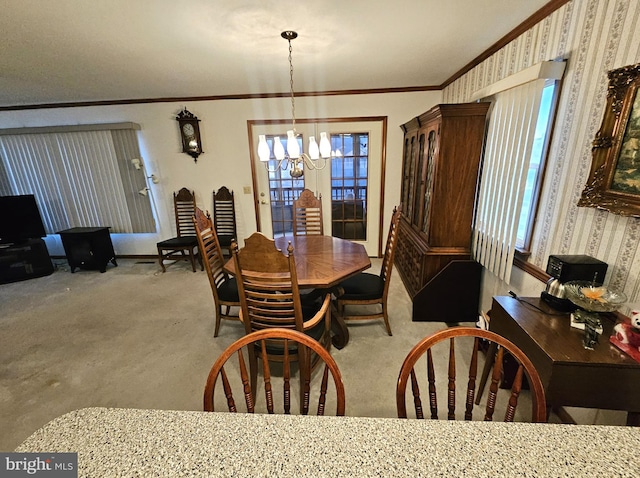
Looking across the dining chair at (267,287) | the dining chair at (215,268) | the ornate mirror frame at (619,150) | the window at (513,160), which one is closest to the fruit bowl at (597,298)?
the ornate mirror frame at (619,150)

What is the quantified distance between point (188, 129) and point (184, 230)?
1486 mm

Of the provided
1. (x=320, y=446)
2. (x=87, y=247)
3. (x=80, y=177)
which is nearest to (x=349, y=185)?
(x=320, y=446)

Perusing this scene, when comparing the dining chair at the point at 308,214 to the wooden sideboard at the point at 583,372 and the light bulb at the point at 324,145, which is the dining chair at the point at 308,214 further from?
the wooden sideboard at the point at 583,372

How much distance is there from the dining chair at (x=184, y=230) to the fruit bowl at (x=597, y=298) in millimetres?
3901

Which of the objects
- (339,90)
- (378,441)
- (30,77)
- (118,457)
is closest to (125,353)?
(118,457)

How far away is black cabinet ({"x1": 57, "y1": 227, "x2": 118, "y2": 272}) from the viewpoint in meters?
3.84

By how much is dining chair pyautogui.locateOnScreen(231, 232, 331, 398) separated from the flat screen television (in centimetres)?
419

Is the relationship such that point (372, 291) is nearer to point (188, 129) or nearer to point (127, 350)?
point (127, 350)

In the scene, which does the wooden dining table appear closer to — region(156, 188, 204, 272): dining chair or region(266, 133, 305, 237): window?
region(266, 133, 305, 237): window

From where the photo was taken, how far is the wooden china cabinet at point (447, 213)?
220 cm

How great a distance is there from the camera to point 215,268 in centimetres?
244

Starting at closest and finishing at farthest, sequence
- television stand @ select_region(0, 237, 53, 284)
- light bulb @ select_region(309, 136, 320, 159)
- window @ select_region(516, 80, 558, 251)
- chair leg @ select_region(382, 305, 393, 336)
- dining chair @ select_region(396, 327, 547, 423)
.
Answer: dining chair @ select_region(396, 327, 547, 423)
window @ select_region(516, 80, 558, 251)
light bulb @ select_region(309, 136, 320, 159)
chair leg @ select_region(382, 305, 393, 336)
television stand @ select_region(0, 237, 53, 284)

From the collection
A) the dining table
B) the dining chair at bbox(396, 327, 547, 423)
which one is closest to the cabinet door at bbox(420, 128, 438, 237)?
the dining chair at bbox(396, 327, 547, 423)

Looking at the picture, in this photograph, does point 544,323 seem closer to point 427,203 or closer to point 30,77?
point 427,203
